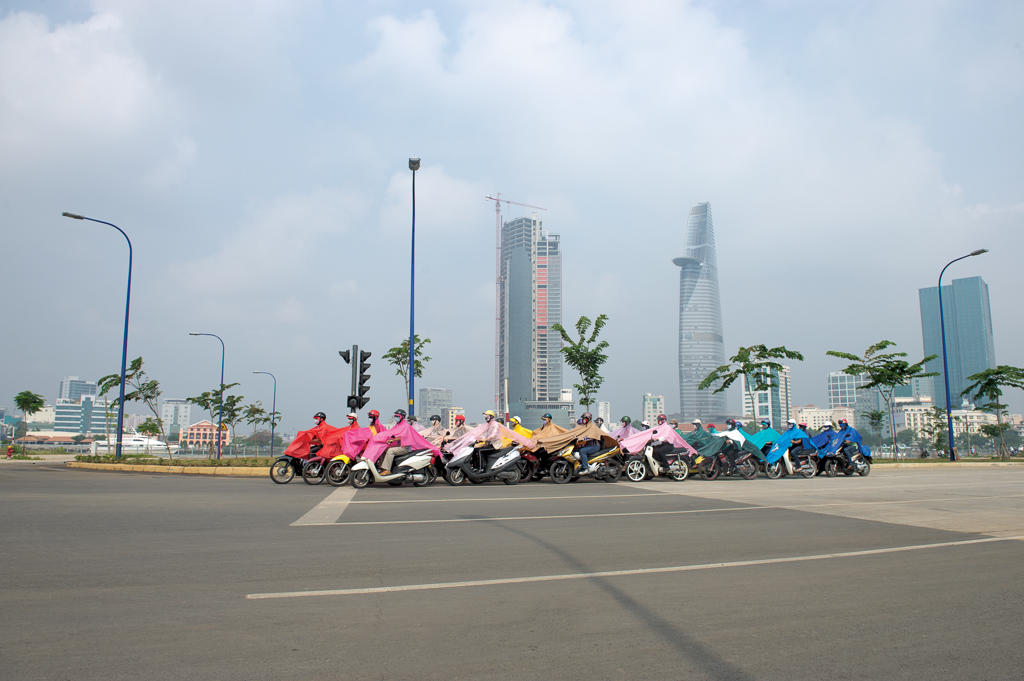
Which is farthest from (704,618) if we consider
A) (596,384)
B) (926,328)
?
(926,328)

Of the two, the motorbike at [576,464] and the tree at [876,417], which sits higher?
the tree at [876,417]

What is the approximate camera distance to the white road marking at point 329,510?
886 cm

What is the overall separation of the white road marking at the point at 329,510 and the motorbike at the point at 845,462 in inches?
556

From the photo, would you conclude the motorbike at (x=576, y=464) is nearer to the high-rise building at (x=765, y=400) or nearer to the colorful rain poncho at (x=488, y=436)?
the colorful rain poncho at (x=488, y=436)

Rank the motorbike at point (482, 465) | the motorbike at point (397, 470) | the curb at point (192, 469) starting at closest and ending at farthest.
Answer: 1. the motorbike at point (397, 470)
2. the motorbike at point (482, 465)
3. the curb at point (192, 469)

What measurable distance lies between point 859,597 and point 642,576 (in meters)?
1.70

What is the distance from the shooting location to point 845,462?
19672 mm

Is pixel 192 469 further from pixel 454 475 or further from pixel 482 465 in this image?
pixel 482 465

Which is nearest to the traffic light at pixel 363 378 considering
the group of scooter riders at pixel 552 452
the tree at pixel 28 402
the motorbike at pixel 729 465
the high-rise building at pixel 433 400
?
the group of scooter riders at pixel 552 452

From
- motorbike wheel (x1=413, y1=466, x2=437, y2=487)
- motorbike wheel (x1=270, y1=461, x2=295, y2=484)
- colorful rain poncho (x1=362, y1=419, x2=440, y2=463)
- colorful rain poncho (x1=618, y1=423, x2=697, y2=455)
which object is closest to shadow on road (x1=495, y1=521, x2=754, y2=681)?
colorful rain poncho (x1=362, y1=419, x2=440, y2=463)

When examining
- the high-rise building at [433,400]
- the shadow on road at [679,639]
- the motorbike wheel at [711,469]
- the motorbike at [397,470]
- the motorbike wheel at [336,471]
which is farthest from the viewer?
the high-rise building at [433,400]

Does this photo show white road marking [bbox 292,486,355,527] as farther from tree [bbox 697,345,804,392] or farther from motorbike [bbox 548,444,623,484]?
tree [bbox 697,345,804,392]

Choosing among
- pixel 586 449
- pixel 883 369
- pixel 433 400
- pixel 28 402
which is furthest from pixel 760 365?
pixel 433 400

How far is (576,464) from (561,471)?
0.43 m
